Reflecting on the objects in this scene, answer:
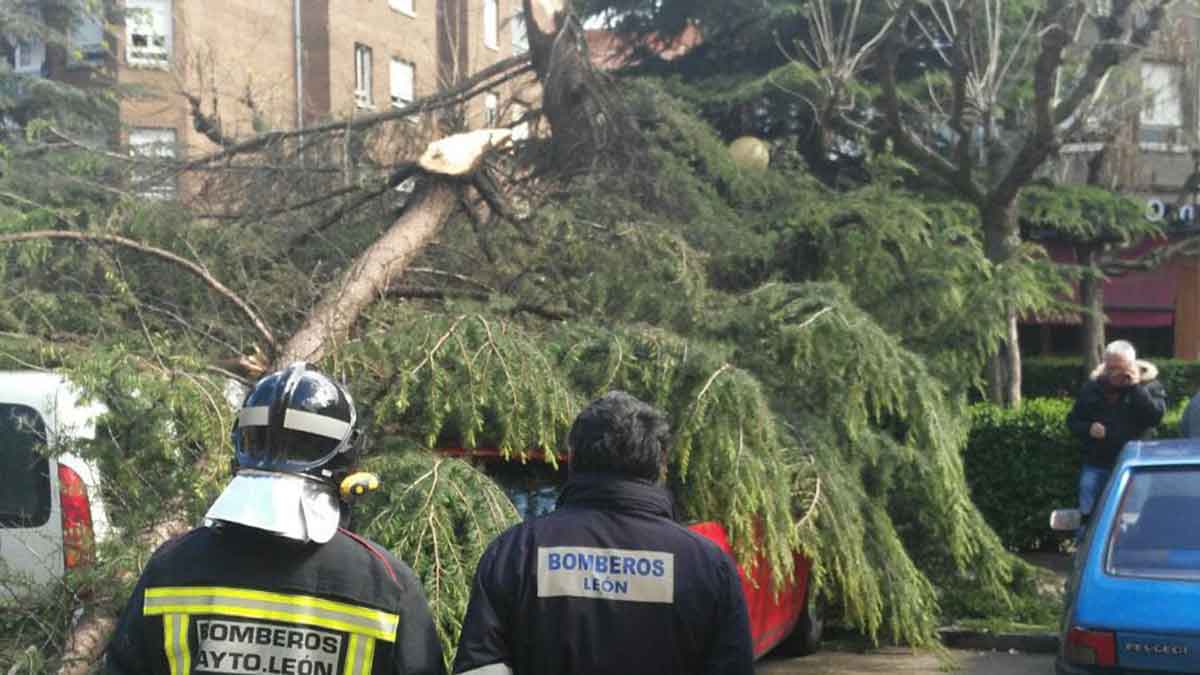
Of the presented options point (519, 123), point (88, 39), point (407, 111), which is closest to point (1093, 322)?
point (519, 123)

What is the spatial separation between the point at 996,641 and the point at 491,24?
10.5m

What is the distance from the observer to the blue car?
542 centimetres

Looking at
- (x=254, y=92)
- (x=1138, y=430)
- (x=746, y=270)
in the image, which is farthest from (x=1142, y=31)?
(x=254, y=92)

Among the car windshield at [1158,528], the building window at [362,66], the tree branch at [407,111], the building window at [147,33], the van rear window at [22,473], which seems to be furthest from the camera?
the building window at [362,66]

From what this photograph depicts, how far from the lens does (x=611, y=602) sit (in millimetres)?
3102

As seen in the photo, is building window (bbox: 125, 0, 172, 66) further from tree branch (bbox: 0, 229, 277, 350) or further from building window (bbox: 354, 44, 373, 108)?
tree branch (bbox: 0, 229, 277, 350)

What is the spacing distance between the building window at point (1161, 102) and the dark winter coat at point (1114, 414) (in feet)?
18.5

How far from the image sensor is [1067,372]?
22078 millimetres

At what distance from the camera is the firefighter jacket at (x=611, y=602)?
10.1 ft

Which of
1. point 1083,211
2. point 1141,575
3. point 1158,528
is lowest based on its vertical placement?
point 1141,575

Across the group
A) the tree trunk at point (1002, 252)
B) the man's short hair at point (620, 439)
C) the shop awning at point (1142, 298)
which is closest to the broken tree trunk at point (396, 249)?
the man's short hair at point (620, 439)

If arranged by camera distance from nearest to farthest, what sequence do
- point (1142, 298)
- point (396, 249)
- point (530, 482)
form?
point (530, 482)
point (396, 249)
point (1142, 298)

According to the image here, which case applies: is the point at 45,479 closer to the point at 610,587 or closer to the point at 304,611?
the point at 610,587

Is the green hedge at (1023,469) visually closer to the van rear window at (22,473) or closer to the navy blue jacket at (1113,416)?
the navy blue jacket at (1113,416)
